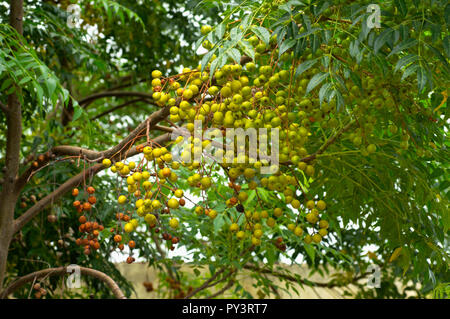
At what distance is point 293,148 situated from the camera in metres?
0.94

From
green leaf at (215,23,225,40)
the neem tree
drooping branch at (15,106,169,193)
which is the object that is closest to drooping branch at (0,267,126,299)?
the neem tree

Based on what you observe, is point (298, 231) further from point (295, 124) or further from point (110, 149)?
point (110, 149)

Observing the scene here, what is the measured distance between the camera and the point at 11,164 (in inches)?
64.2

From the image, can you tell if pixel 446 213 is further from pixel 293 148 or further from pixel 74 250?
pixel 74 250

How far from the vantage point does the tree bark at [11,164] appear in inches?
62.4

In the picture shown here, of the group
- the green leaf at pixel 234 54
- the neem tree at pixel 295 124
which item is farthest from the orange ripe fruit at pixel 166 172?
the green leaf at pixel 234 54

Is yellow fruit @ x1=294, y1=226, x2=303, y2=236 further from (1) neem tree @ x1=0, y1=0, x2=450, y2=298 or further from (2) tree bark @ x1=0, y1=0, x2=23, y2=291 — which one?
(2) tree bark @ x1=0, y1=0, x2=23, y2=291

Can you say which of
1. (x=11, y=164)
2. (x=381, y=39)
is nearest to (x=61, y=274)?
(x=11, y=164)

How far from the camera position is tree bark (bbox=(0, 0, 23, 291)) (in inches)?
62.4

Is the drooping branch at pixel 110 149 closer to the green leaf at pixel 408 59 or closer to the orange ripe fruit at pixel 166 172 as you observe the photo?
the orange ripe fruit at pixel 166 172

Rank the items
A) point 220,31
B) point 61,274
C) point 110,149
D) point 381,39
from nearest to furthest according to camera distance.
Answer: point 381,39 → point 220,31 → point 110,149 → point 61,274

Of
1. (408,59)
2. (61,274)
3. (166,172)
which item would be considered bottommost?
(61,274)
